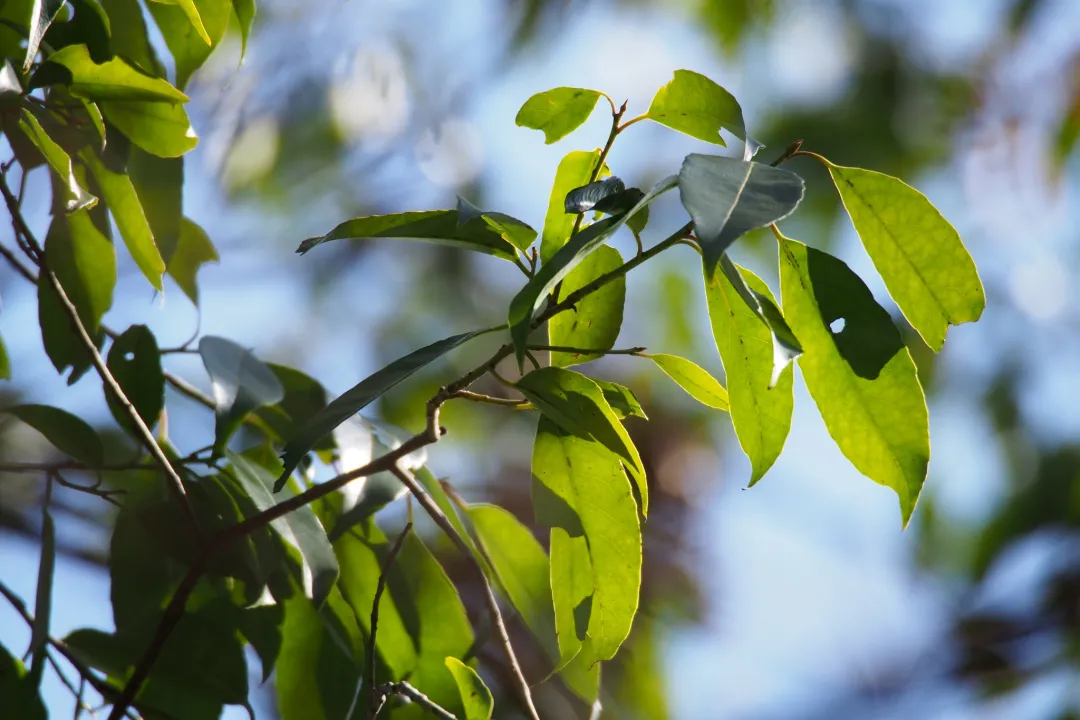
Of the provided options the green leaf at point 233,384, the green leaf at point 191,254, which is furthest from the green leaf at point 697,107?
the green leaf at point 191,254

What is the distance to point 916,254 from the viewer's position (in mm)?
450

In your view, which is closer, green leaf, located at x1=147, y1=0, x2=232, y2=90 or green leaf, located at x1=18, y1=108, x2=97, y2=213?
green leaf, located at x1=18, y1=108, x2=97, y2=213

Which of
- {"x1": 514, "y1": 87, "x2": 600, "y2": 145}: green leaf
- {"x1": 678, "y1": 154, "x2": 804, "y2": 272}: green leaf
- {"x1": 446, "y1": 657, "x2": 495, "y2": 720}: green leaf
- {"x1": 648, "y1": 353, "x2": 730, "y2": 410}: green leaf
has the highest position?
{"x1": 514, "y1": 87, "x2": 600, "y2": 145}: green leaf

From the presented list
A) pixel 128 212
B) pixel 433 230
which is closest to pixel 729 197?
pixel 433 230

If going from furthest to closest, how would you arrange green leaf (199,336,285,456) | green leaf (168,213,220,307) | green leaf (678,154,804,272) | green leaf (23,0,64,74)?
green leaf (168,213,220,307) → green leaf (199,336,285,456) → green leaf (23,0,64,74) → green leaf (678,154,804,272)

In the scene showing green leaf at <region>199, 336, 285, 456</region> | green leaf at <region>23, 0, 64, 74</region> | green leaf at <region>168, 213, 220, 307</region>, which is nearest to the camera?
green leaf at <region>23, 0, 64, 74</region>

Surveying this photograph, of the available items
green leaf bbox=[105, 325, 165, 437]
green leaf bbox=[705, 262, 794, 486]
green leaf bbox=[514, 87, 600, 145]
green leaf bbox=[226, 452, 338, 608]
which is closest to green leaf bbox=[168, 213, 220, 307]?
green leaf bbox=[105, 325, 165, 437]

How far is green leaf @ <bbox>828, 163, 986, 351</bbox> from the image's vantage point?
44cm

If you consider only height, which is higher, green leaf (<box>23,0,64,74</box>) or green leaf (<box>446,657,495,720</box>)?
green leaf (<box>23,0,64,74</box>)

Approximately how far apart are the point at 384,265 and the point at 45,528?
2.21m

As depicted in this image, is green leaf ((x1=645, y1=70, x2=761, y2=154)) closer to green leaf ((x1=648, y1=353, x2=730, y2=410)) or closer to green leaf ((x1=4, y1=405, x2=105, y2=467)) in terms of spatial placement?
green leaf ((x1=648, y1=353, x2=730, y2=410))

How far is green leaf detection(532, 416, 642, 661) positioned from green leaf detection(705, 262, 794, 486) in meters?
0.07

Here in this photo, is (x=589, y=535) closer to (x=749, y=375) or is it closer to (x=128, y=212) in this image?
(x=749, y=375)

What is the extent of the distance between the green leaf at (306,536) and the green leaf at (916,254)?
0.30 metres
